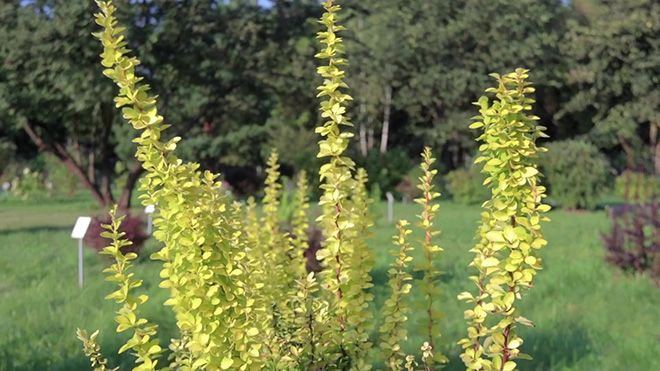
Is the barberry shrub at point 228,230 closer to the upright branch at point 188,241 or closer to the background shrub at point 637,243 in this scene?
the upright branch at point 188,241

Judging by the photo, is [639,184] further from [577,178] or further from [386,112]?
[386,112]

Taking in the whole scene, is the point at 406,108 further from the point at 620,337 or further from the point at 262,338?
the point at 262,338

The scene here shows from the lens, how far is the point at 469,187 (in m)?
25.1

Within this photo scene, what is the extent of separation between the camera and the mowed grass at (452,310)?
5.78m

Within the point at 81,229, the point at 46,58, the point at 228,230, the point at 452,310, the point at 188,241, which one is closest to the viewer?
the point at 188,241

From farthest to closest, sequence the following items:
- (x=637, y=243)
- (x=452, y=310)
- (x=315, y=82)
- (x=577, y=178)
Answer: (x=577, y=178), (x=315, y=82), (x=637, y=243), (x=452, y=310)

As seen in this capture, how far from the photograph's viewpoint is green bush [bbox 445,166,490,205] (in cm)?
2483

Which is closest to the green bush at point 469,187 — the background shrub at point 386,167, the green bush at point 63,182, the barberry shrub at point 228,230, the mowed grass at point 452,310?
the background shrub at point 386,167

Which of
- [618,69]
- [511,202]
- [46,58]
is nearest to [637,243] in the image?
[511,202]

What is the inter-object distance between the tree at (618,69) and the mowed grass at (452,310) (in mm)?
20475

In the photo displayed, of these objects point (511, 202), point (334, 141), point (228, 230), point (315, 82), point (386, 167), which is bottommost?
point (386, 167)

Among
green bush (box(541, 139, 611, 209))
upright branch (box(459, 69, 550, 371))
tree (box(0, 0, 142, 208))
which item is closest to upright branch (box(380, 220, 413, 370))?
upright branch (box(459, 69, 550, 371))

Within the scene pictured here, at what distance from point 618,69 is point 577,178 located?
486 inches

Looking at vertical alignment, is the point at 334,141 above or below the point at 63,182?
above
